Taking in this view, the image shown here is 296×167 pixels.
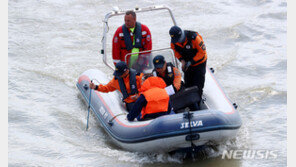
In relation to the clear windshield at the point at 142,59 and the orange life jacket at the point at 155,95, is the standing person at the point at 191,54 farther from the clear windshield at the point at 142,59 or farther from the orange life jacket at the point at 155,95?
the orange life jacket at the point at 155,95

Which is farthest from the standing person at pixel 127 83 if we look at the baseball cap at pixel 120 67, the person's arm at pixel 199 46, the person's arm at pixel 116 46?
the person's arm at pixel 116 46

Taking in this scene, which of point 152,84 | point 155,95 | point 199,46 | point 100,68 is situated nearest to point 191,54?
point 199,46

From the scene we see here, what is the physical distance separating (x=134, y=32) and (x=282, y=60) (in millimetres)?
3523

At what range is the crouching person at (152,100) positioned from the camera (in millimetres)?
5219

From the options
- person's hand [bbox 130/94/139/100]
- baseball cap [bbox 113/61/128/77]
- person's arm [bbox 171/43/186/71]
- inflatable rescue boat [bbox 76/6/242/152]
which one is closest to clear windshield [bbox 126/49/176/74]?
inflatable rescue boat [bbox 76/6/242/152]

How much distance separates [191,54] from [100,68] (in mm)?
3069

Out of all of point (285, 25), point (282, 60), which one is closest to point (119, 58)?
point (282, 60)

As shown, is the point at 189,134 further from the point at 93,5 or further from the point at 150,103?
the point at 93,5

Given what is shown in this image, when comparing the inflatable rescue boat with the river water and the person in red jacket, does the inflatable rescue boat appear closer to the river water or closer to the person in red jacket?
the river water

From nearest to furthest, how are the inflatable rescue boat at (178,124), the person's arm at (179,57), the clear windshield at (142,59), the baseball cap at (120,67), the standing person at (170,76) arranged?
the inflatable rescue boat at (178,124) → the baseball cap at (120,67) → the standing person at (170,76) → the person's arm at (179,57) → the clear windshield at (142,59)

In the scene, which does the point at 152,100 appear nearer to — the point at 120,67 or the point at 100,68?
the point at 120,67

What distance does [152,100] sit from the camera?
5227 millimetres

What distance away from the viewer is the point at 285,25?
10.8m

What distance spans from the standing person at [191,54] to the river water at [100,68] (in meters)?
0.93
